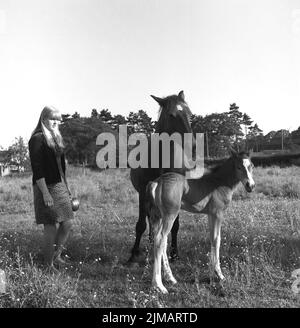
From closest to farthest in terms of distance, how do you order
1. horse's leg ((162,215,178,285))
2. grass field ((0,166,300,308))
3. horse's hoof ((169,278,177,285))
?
grass field ((0,166,300,308))
horse's leg ((162,215,178,285))
horse's hoof ((169,278,177,285))

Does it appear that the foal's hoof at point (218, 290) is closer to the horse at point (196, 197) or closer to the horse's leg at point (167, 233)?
the horse at point (196, 197)

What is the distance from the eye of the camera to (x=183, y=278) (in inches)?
196

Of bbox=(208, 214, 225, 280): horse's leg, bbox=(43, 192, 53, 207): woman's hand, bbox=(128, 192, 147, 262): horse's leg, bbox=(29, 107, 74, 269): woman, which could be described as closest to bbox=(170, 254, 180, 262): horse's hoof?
bbox=(128, 192, 147, 262): horse's leg

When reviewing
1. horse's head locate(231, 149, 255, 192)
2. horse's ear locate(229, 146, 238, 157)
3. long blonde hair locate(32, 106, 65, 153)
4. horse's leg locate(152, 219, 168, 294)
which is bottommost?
horse's leg locate(152, 219, 168, 294)

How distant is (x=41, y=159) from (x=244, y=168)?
8.64 ft

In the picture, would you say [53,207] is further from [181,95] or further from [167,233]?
[181,95]

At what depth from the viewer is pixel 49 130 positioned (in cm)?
523

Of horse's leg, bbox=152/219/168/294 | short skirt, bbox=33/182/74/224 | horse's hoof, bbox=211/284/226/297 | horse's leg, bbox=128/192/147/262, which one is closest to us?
horse's hoof, bbox=211/284/226/297

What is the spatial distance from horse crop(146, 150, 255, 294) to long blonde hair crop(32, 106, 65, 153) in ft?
4.66

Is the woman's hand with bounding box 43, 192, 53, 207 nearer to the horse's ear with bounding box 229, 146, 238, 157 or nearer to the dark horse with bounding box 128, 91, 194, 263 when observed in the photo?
the dark horse with bounding box 128, 91, 194, 263

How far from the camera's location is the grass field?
4094 mm

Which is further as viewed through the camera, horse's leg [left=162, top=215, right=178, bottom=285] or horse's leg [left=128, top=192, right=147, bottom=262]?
horse's leg [left=128, top=192, right=147, bottom=262]

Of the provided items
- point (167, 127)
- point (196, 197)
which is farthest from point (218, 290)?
point (167, 127)
